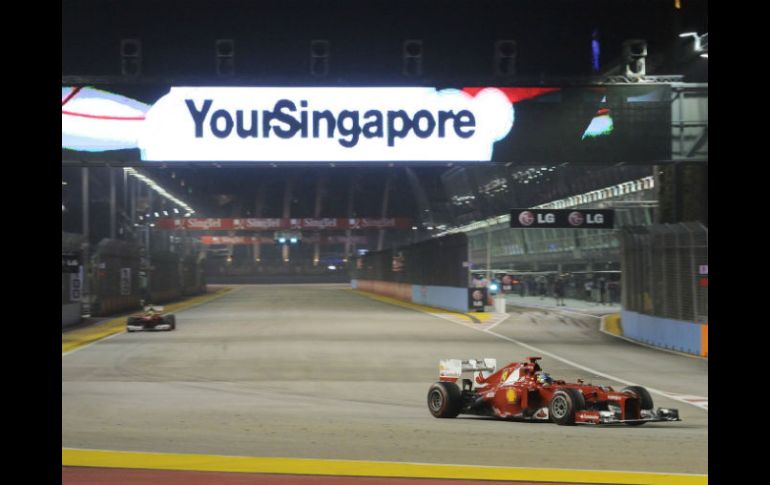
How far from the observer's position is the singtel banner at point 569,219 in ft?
76.2

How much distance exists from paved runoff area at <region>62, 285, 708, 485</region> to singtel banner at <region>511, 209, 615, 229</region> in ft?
11.1

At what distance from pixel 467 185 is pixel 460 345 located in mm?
57295

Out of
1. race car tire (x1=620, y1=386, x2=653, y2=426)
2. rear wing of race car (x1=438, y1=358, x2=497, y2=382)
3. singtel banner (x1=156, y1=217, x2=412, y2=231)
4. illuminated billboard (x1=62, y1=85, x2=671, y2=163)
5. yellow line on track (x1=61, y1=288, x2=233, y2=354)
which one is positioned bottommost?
yellow line on track (x1=61, y1=288, x2=233, y2=354)

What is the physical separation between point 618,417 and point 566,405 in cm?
67

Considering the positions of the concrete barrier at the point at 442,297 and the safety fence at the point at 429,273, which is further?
the concrete barrier at the point at 442,297

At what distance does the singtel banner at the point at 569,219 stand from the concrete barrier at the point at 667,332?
3232 millimetres

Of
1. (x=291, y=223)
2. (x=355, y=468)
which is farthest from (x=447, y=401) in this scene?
(x=291, y=223)

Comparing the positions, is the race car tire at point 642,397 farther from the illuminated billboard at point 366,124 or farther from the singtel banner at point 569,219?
the singtel banner at point 569,219

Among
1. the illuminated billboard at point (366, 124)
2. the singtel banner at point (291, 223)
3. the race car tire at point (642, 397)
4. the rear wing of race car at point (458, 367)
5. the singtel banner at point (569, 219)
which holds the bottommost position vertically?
the race car tire at point (642, 397)

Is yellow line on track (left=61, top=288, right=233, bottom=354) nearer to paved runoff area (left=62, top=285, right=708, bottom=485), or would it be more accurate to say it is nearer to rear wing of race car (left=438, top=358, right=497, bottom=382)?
paved runoff area (left=62, top=285, right=708, bottom=485)

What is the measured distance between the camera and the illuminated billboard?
555 inches

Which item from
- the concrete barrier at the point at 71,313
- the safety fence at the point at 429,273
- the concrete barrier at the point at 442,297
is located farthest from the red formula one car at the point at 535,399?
the concrete barrier at the point at 442,297

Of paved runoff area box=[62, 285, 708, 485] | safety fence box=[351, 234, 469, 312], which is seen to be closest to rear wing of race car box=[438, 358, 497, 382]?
paved runoff area box=[62, 285, 708, 485]
